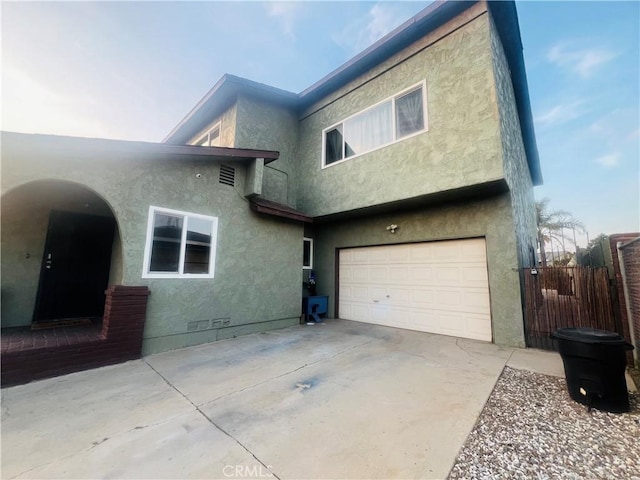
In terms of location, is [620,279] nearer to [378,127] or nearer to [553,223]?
[378,127]

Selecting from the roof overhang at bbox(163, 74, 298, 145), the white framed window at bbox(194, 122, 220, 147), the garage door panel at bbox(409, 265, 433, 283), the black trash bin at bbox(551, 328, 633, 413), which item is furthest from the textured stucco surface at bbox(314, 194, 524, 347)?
the white framed window at bbox(194, 122, 220, 147)

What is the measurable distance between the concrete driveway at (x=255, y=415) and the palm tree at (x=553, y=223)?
61.5 ft

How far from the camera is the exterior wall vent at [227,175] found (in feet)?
21.0

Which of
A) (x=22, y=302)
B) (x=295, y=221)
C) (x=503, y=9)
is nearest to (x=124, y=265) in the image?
(x=22, y=302)

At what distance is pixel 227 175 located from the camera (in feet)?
21.3

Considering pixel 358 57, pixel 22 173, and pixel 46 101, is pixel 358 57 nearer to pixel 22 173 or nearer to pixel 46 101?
pixel 22 173

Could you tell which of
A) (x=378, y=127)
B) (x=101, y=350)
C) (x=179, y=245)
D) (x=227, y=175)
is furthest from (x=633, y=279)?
(x=101, y=350)

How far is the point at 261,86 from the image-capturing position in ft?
28.1

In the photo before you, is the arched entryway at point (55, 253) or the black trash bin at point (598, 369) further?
the arched entryway at point (55, 253)

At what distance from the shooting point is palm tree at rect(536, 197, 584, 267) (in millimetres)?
18016

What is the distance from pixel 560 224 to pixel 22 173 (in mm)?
26196

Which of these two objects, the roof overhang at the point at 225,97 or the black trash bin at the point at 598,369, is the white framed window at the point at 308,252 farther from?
the black trash bin at the point at 598,369

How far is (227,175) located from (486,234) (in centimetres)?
664

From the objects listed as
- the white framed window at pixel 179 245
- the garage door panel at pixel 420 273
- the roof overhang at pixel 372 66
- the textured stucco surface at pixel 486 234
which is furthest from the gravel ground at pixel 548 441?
the roof overhang at pixel 372 66
